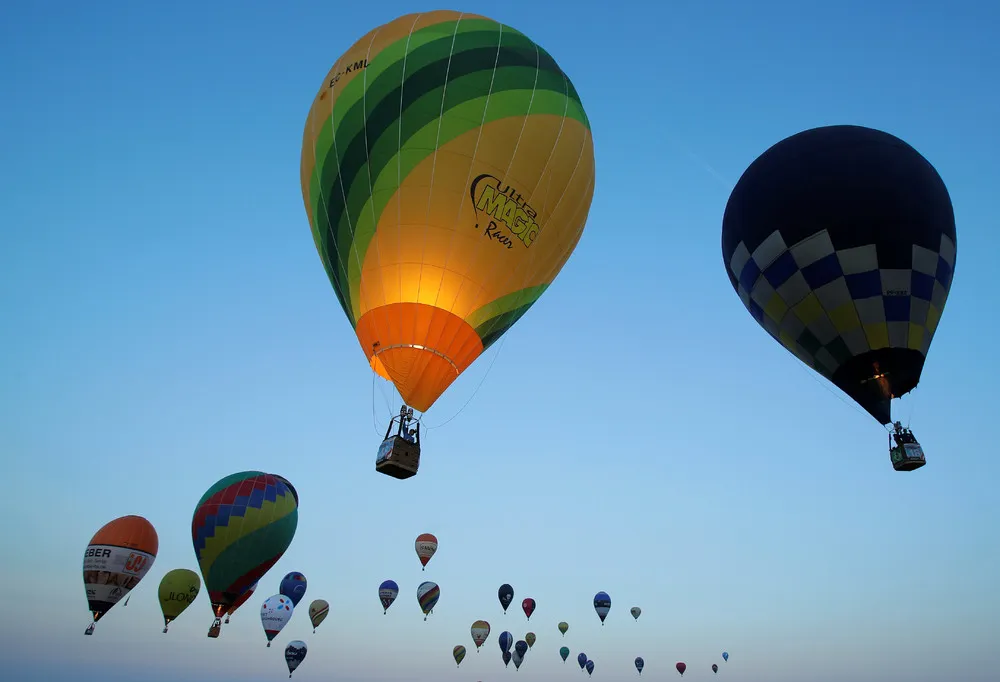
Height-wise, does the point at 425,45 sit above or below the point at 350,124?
above

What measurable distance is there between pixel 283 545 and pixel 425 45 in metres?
16.7

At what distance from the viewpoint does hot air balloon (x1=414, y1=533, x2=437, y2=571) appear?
24531mm

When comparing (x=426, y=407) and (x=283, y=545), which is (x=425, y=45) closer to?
(x=426, y=407)

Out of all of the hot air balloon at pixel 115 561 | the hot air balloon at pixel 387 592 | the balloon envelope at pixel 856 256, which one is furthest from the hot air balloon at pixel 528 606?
the balloon envelope at pixel 856 256

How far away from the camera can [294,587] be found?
2398 centimetres

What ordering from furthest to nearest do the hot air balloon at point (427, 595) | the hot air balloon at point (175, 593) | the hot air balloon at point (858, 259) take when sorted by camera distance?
the hot air balloon at point (427, 595) < the hot air balloon at point (175, 593) < the hot air balloon at point (858, 259)

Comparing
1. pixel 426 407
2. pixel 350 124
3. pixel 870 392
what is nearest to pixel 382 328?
pixel 426 407

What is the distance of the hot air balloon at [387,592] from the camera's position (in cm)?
2653

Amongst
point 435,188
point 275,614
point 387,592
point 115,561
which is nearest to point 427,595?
point 387,592

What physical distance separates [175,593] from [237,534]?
4352 millimetres

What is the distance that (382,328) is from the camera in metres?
9.89

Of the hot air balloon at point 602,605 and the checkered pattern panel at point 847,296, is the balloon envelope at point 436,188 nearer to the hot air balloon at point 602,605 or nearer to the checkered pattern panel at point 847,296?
the checkered pattern panel at point 847,296

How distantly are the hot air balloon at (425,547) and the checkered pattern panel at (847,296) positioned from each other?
17.2 metres

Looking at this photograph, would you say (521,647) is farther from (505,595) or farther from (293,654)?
(293,654)
